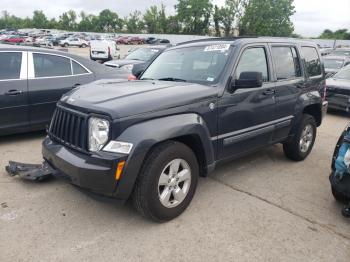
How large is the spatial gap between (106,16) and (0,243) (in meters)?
112

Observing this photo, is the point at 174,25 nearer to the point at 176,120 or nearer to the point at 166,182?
the point at 176,120

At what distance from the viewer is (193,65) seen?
4160mm

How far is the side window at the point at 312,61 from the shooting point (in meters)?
5.27

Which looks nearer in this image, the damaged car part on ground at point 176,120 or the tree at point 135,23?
the damaged car part on ground at point 176,120

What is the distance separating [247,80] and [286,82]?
128 centimetres

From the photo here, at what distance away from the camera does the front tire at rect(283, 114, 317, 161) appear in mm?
5137

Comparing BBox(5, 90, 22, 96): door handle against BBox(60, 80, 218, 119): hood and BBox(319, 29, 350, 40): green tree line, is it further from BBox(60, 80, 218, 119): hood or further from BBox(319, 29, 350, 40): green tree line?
BBox(319, 29, 350, 40): green tree line

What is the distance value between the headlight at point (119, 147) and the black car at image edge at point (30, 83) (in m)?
3.23

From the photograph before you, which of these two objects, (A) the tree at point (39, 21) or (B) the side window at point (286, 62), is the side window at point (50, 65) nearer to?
(B) the side window at point (286, 62)

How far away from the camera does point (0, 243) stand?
300cm

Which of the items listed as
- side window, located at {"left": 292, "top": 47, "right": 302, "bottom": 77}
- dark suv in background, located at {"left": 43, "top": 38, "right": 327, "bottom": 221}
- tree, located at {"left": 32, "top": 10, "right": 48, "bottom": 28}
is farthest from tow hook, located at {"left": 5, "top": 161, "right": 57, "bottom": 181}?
tree, located at {"left": 32, "top": 10, "right": 48, "bottom": 28}

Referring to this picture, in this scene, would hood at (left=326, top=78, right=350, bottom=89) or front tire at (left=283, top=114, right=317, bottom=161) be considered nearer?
front tire at (left=283, top=114, right=317, bottom=161)

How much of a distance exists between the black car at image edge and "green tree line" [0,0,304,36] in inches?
2277

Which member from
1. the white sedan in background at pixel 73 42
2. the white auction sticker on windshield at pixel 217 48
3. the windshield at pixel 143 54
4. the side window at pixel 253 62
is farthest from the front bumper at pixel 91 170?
the white sedan in background at pixel 73 42
